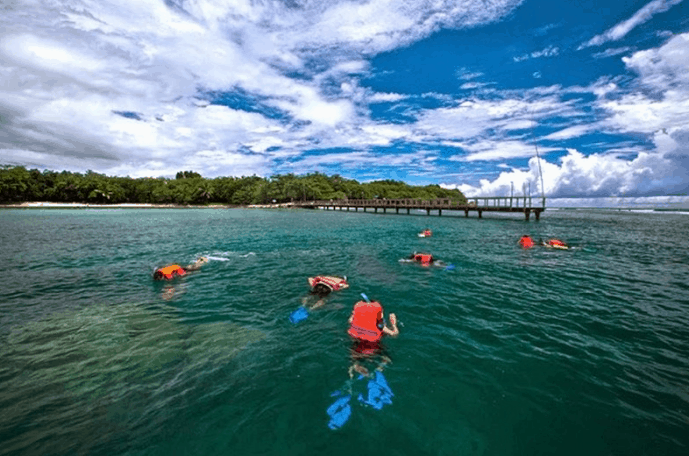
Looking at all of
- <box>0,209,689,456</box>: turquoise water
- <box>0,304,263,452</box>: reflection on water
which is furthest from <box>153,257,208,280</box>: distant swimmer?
<box>0,304,263,452</box>: reflection on water

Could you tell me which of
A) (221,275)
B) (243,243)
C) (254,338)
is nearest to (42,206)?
(243,243)

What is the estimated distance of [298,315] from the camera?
10953mm

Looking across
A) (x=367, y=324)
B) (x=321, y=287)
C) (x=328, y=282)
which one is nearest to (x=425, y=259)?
(x=328, y=282)

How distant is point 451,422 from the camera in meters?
5.86

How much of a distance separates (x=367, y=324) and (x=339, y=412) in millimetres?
2754

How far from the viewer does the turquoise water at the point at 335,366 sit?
17.8 ft

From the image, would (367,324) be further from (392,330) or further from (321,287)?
(321,287)

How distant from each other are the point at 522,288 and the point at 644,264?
12927mm

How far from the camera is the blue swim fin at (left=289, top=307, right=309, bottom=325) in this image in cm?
1067

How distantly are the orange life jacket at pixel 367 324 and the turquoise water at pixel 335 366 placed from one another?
69 centimetres

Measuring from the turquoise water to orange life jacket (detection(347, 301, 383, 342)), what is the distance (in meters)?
0.69

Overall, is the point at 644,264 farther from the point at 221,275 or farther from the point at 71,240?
the point at 71,240

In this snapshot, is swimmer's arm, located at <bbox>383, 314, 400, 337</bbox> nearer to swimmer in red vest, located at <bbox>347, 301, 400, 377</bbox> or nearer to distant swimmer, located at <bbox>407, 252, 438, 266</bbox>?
swimmer in red vest, located at <bbox>347, 301, 400, 377</bbox>

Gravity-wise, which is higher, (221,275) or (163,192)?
(163,192)
